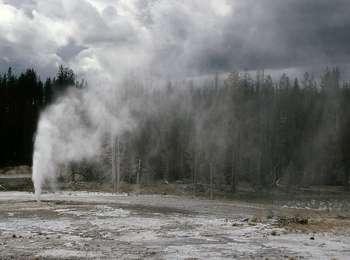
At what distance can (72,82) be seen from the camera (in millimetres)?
116000

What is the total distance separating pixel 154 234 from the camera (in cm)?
2347

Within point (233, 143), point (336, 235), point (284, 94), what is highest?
point (284, 94)

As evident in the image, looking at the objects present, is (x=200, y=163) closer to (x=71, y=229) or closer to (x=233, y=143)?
(x=233, y=143)

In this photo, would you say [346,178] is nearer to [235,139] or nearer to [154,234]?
[235,139]

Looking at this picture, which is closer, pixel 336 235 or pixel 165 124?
pixel 336 235

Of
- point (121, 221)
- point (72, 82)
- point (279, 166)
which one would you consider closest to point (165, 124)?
point (279, 166)

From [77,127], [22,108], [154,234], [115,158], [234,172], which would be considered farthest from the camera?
[22,108]

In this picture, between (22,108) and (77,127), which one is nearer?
(77,127)

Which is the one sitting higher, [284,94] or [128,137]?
[284,94]

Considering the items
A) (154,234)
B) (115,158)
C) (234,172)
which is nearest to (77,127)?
(115,158)

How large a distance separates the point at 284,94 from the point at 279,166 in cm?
2159

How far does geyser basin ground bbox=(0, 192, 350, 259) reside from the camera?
19069mm

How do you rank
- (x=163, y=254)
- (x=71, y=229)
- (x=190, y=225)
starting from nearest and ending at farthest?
1. (x=163, y=254)
2. (x=71, y=229)
3. (x=190, y=225)

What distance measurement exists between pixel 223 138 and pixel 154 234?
175ft
